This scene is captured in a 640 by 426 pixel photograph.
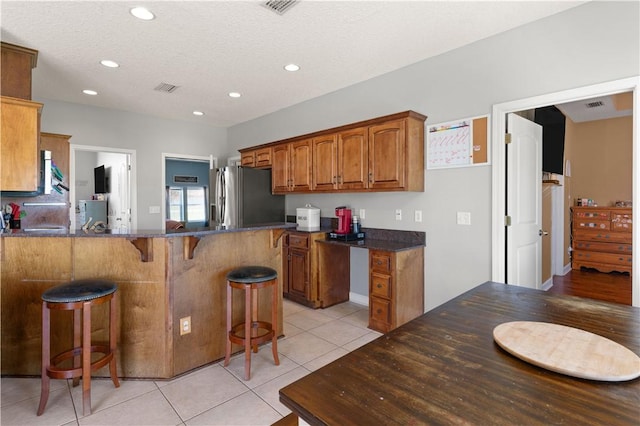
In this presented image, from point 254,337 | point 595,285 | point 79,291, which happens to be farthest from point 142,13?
point 595,285

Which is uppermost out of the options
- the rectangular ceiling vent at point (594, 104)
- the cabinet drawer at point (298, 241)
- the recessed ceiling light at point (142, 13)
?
the rectangular ceiling vent at point (594, 104)

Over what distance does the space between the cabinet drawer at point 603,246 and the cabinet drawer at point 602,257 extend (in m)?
0.06

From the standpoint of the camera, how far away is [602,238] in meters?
5.26

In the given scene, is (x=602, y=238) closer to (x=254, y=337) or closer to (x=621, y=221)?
(x=621, y=221)

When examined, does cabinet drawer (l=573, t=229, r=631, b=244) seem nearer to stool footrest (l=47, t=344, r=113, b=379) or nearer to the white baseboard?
the white baseboard

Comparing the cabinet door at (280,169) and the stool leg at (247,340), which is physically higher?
the cabinet door at (280,169)

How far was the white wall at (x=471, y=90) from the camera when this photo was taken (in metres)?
2.39

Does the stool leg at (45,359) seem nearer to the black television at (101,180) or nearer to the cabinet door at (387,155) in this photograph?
the cabinet door at (387,155)

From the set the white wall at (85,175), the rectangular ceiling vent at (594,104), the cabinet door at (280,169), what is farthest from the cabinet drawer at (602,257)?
the white wall at (85,175)

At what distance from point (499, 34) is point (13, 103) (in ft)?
13.5

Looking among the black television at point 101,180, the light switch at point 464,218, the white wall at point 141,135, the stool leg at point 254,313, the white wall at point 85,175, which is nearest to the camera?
the stool leg at point 254,313

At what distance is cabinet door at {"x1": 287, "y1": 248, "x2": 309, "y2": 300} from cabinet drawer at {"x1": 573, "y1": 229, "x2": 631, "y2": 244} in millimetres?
4621

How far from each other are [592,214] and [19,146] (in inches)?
289

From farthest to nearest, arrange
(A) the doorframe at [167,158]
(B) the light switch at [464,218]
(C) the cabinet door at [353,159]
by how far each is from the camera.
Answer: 1. (A) the doorframe at [167,158]
2. (C) the cabinet door at [353,159]
3. (B) the light switch at [464,218]
